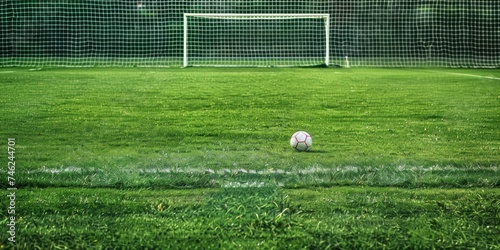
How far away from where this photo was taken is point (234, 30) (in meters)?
23.6

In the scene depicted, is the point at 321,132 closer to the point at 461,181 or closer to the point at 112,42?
the point at 461,181

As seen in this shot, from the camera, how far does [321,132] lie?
633 cm

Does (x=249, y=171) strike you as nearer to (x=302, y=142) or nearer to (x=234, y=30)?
(x=302, y=142)

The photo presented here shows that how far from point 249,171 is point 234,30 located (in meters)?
19.6

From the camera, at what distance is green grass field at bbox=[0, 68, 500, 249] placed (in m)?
3.02

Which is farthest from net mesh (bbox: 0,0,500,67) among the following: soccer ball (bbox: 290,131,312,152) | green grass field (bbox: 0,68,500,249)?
soccer ball (bbox: 290,131,312,152)

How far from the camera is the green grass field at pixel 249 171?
3.02 meters

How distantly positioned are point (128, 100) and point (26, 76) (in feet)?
14.8

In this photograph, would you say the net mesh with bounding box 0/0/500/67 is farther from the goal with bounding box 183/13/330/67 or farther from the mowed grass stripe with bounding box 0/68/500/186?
the mowed grass stripe with bounding box 0/68/500/186

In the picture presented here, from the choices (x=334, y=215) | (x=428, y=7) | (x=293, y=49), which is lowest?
(x=334, y=215)

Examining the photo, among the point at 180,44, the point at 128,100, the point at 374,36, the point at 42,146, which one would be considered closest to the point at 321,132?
the point at 42,146

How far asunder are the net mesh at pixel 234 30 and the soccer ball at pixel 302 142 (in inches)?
619

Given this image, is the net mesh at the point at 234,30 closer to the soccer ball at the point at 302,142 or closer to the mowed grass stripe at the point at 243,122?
the mowed grass stripe at the point at 243,122

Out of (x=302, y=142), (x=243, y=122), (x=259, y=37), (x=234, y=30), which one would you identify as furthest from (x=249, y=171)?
(x=259, y=37)
